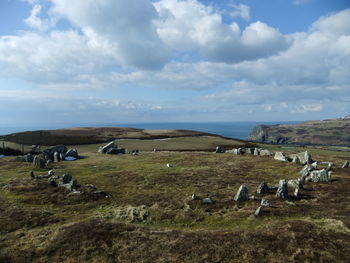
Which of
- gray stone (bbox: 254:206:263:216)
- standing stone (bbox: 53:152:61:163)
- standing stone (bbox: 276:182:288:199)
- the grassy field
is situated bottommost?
the grassy field

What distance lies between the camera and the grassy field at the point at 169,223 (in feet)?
68.3

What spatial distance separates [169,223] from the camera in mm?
27016

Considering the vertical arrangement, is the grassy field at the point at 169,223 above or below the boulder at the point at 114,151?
below

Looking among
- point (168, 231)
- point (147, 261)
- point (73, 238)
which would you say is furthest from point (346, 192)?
point (73, 238)

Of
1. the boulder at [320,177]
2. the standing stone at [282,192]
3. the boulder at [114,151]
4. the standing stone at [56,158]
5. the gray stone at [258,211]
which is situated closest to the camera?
the gray stone at [258,211]

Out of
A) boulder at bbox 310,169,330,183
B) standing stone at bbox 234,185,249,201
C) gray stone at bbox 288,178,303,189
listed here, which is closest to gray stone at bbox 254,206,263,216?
standing stone at bbox 234,185,249,201

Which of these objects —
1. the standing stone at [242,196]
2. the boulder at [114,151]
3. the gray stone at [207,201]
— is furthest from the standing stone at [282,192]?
the boulder at [114,151]

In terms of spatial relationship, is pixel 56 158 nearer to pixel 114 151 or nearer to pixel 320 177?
pixel 114 151

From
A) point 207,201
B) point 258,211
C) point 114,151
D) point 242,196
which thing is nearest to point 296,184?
point 242,196

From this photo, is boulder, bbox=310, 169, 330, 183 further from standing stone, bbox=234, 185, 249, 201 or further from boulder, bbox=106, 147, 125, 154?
boulder, bbox=106, 147, 125, 154

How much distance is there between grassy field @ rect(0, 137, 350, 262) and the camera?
2083 cm

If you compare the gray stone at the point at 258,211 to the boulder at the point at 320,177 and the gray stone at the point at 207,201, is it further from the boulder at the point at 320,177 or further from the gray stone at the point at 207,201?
the boulder at the point at 320,177

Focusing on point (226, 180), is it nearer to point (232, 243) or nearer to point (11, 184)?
point (232, 243)

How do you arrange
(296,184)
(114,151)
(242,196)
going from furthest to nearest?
(114,151) → (296,184) → (242,196)
